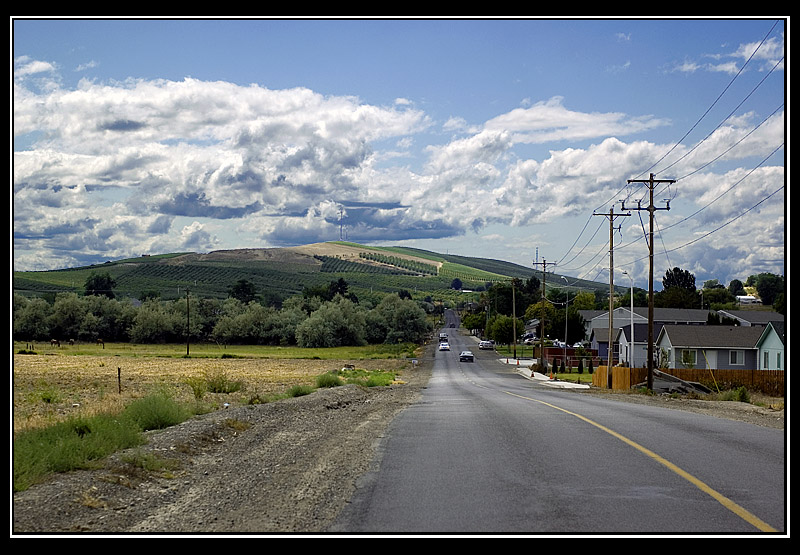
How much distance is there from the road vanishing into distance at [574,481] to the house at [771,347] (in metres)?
39.4

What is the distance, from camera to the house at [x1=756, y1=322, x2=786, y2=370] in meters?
50.6

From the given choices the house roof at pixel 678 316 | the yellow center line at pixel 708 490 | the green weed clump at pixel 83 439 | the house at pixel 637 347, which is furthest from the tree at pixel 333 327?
the yellow center line at pixel 708 490

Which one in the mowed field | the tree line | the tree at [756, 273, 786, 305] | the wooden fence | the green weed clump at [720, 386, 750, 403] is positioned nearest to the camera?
the mowed field

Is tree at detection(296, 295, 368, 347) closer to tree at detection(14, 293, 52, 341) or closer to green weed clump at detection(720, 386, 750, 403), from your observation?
tree at detection(14, 293, 52, 341)

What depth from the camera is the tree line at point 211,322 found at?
108625mm

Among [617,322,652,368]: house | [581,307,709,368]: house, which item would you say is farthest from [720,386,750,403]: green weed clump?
[617,322,652,368]: house

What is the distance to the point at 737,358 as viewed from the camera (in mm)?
57438

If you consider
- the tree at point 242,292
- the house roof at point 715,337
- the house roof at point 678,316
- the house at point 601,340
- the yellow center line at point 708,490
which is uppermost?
the tree at point 242,292

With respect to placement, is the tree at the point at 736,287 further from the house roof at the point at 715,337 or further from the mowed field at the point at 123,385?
the house roof at the point at 715,337

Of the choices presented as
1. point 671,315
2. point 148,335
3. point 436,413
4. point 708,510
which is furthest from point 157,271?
point 708,510

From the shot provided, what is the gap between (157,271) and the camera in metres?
198

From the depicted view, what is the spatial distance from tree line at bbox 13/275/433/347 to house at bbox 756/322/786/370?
6982 cm
